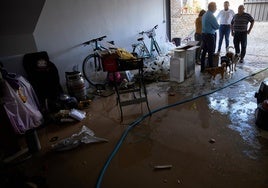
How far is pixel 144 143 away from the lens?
94.1 inches

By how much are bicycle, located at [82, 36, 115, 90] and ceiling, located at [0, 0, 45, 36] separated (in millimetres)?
1151

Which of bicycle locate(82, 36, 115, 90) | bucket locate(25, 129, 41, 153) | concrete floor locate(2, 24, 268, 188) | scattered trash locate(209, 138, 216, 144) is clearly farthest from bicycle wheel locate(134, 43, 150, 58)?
bucket locate(25, 129, 41, 153)

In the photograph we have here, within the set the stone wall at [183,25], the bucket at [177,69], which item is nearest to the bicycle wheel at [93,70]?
the bucket at [177,69]

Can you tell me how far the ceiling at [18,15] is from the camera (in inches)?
101

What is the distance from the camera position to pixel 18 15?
108 inches

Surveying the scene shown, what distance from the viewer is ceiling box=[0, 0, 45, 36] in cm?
255

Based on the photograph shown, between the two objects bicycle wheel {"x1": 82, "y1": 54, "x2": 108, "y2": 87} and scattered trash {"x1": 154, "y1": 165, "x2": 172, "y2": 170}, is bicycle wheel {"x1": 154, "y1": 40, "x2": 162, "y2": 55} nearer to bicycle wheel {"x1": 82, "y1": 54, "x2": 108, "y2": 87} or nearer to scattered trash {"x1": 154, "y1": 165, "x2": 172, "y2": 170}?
bicycle wheel {"x1": 82, "y1": 54, "x2": 108, "y2": 87}

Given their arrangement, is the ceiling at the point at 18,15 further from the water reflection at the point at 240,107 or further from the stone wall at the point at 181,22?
the stone wall at the point at 181,22

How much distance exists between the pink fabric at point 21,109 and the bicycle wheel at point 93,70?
52.8 inches

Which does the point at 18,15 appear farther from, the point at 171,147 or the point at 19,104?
the point at 171,147

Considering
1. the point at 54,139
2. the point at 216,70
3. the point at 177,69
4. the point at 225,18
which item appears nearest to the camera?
the point at 54,139

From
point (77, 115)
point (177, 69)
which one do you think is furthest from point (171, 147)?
point (177, 69)

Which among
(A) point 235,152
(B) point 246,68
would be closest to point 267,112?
(A) point 235,152

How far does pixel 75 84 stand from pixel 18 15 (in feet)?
4.16
